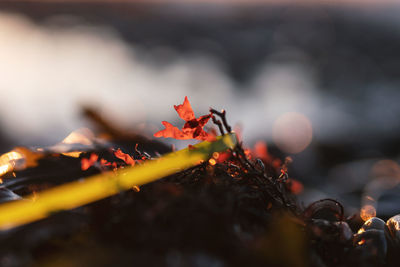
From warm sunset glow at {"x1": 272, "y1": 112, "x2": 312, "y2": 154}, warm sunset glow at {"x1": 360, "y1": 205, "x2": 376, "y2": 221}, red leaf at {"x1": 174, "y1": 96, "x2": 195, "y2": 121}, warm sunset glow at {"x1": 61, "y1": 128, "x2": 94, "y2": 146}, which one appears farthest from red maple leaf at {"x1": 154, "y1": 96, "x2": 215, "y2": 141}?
warm sunset glow at {"x1": 272, "y1": 112, "x2": 312, "y2": 154}

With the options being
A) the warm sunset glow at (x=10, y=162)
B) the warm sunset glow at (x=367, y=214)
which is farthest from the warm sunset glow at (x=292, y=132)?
the warm sunset glow at (x=10, y=162)

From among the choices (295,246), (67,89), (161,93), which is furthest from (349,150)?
(67,89)

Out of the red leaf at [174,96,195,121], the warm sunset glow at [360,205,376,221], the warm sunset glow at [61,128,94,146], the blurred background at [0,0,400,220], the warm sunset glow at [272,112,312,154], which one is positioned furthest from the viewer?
the warm sunset glow at [272,112,312,154]

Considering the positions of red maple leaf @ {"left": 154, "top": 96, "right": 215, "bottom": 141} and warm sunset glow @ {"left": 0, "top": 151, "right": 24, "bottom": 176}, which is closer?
red maple leaf @ {"left": 154, "top": 96, "right": 215, "bottom": 141}

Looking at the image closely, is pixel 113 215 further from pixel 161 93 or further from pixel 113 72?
pixel 113 72

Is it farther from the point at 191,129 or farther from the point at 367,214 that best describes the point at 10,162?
the point at 367,214

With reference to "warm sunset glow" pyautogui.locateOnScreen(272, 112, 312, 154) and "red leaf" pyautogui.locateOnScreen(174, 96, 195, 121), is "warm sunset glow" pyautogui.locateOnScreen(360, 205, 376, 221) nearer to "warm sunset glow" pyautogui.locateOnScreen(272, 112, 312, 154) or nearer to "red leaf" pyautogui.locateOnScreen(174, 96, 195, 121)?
"red leaf" pyautogui.locateOnScreen(174, 96, 195, 121)

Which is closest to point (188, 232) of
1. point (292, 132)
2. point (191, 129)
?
point (191, 129)
